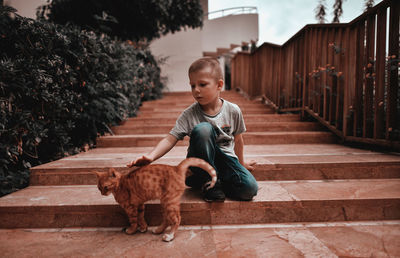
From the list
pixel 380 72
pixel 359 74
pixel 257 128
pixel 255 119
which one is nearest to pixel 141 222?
pixel 257 128

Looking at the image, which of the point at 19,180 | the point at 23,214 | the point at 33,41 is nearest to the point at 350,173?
the point at 23,214

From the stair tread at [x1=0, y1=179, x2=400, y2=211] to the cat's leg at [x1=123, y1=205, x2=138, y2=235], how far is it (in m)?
0.21

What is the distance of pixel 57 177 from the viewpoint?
2.25m

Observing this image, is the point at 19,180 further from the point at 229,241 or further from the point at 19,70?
the point at 229,241

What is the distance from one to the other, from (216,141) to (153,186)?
585 mm

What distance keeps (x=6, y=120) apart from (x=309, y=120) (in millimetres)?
4585

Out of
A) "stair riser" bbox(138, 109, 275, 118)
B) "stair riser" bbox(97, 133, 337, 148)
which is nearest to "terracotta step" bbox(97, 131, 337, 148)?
"stair riser" bbox(97, 133, 337, 148)

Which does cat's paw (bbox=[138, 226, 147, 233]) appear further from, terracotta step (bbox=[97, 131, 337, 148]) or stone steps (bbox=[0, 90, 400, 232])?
terracotta step (bbox=[97, 131, 337, 148])

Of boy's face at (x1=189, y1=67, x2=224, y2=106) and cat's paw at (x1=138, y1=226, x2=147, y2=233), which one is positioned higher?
boy's face at (x1=189, y1=67, x2=224, y2=106)

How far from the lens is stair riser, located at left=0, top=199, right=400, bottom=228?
1.71 m

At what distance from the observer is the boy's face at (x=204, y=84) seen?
1.46 meters

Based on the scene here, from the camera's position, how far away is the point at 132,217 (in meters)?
1.51

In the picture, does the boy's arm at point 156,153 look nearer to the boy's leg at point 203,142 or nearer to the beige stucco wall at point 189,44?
the boy's leg at point 203,142

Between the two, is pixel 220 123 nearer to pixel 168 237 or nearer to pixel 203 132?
pixel 203 132
